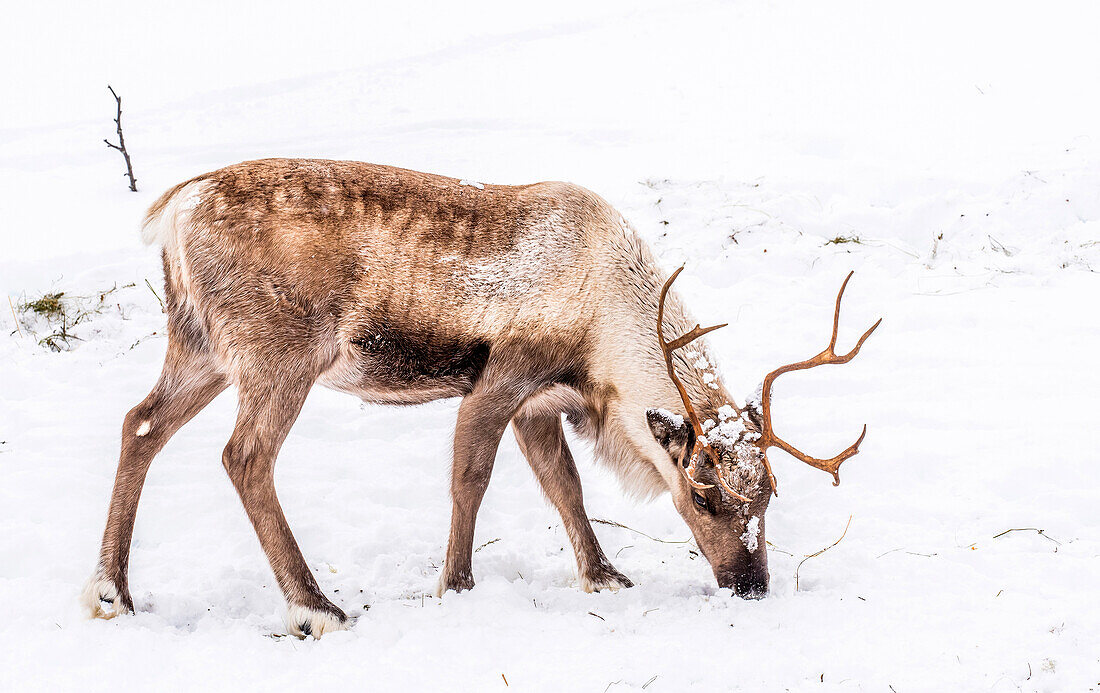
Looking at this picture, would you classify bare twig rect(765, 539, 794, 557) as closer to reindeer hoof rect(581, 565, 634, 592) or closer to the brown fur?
the brown fur

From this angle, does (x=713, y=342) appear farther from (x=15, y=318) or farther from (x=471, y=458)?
(x=15, y=318)

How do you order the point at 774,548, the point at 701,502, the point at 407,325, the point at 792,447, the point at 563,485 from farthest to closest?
1. the point at 563,485
2. the point at 774,548
3. the point at 407,325
4. the point at 701,502
5. the point at 792,447

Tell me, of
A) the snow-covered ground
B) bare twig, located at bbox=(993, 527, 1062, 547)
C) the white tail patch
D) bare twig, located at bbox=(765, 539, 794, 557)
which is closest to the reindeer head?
the snow-covered ground

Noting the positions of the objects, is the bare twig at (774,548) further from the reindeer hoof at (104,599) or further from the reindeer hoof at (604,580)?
the reindeer hoof at (104,599)

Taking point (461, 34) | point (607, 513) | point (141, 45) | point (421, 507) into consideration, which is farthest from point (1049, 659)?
point (141, 45)

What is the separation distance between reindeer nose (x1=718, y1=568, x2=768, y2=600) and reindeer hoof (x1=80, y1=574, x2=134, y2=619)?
221 centimetres

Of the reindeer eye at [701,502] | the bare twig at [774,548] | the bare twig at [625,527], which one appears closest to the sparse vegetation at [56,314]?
the bare twig at [625,527]

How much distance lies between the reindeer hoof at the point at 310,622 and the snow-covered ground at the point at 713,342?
0.37 feet

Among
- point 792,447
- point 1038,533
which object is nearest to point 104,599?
point 792,447

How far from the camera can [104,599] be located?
352 cm

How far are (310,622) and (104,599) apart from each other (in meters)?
0.77

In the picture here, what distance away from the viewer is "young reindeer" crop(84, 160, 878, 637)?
3557 mm

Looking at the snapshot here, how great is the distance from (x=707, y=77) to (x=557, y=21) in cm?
283

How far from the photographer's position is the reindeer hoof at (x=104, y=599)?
3469 millimetres
